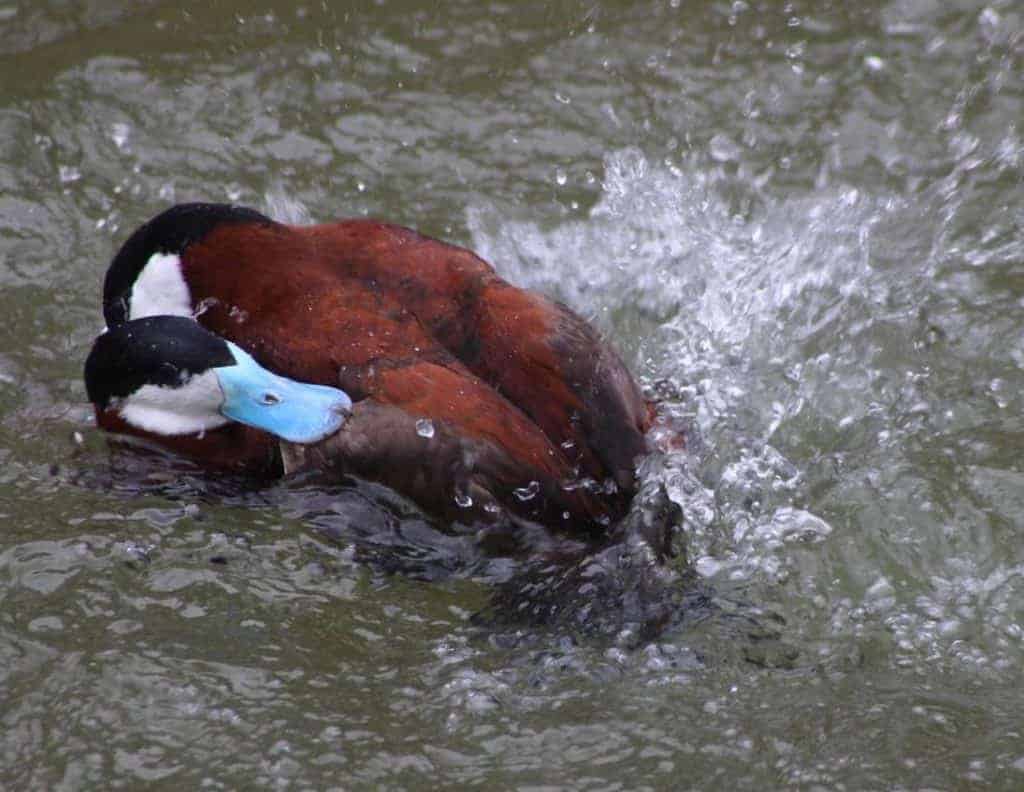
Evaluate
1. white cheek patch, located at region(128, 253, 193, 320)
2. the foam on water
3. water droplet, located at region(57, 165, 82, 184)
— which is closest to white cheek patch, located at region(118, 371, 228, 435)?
white cheek patch, located at region(128, 253, 193, 320)

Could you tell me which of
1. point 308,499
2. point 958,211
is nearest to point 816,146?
point 958,211

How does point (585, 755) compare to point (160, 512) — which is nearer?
point (585, 755)

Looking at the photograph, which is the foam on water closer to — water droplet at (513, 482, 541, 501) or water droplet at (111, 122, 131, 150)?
water droplet at (513, 482, 541, 501)

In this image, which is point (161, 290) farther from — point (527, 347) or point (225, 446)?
point (527, 347)

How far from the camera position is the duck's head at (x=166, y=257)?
3750 millimetres

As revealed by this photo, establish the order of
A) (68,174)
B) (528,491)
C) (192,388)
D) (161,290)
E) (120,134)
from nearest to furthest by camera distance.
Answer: (528,491) → (192,388) → (161,290) → (68,174) → (120,134)

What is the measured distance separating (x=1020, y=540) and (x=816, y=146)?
1.86 metres

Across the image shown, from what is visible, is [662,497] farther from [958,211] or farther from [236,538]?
[958,211]

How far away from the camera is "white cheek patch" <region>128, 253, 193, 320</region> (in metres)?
3.74

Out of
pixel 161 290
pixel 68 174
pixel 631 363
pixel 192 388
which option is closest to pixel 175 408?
pixel 192 388

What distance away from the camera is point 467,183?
4.88 metres

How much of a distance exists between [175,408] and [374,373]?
0.62 m

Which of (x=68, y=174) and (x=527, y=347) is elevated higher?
(x=68, y=174)

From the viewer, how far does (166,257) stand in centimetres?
379
